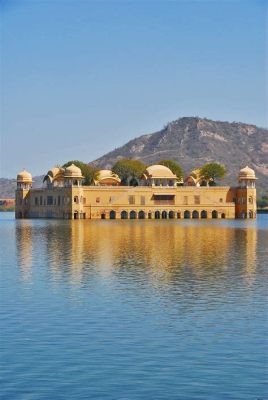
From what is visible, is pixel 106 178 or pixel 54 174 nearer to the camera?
pixel 54 174

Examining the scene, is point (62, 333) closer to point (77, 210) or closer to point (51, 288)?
point (51, 288)

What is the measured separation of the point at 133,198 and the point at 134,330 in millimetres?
85128

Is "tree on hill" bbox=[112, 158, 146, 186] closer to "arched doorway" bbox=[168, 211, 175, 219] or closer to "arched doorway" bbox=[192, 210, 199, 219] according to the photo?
"arched doorway" bbox=[168, 211, 175, 219]

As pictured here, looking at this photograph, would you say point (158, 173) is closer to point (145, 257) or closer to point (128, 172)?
point (128, 172)

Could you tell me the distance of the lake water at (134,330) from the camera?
527 inches

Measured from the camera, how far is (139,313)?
771 inches

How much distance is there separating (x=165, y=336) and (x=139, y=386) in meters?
3.66

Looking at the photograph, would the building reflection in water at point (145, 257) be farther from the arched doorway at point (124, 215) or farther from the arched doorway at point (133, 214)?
the arched doorway at point (133, 214)

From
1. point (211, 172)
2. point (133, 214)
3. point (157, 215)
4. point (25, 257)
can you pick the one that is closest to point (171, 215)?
point (157, 215)

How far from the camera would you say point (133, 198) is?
10256 cm

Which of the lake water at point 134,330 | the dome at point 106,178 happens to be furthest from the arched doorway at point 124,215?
the lake water at point 134,330

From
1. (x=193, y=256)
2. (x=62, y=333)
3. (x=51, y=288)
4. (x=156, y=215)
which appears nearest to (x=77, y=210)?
(x=156, y=215)

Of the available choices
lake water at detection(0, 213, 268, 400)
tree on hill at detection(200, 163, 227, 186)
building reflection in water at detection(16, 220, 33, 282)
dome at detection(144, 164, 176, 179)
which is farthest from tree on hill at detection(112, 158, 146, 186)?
lake water at detection(0, 213, 268, 400)

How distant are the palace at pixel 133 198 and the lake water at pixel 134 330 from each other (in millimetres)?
68698
